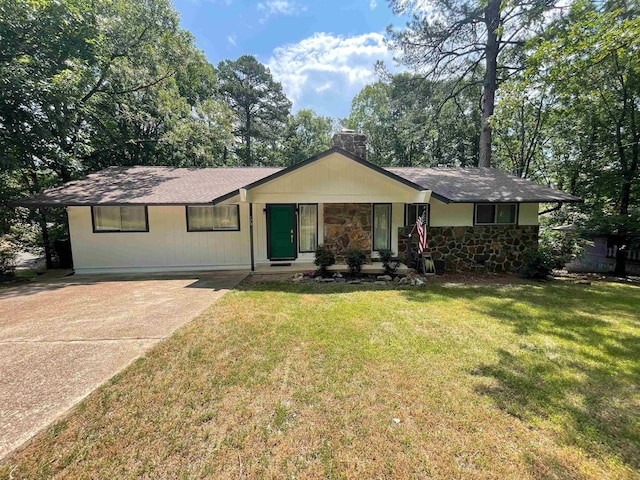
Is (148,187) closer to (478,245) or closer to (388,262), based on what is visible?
(388,262)

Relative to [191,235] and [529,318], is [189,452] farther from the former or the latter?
[191,235]

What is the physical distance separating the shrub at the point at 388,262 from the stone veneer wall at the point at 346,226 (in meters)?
0.82

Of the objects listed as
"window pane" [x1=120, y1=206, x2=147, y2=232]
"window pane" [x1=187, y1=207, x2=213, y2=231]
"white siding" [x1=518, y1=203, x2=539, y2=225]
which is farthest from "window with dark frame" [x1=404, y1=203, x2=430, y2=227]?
"window pane" [x1=120, y1=206, x2=147, y2=232]

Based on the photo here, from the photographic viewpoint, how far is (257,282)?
7531 millimetres

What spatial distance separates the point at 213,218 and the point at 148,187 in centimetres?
251

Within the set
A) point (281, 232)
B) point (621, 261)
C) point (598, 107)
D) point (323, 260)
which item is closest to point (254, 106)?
point (281, 232)

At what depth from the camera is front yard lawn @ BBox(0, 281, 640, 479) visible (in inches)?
84.2

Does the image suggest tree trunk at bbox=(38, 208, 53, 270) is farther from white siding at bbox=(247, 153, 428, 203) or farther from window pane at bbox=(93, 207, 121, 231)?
white siding at bbox=(247, 153, 428, 203)

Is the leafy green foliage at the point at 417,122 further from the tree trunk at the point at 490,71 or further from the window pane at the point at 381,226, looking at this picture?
the window pane at the point at 381,226

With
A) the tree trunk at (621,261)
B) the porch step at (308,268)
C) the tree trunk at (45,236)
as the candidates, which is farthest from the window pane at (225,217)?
the tree trunk at (621,261)

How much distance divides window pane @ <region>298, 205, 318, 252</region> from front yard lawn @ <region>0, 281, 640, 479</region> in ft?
15.7

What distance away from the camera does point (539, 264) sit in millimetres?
8594

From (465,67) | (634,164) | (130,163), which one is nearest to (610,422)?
(634,164)

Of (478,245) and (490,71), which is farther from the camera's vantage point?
(490,71)
